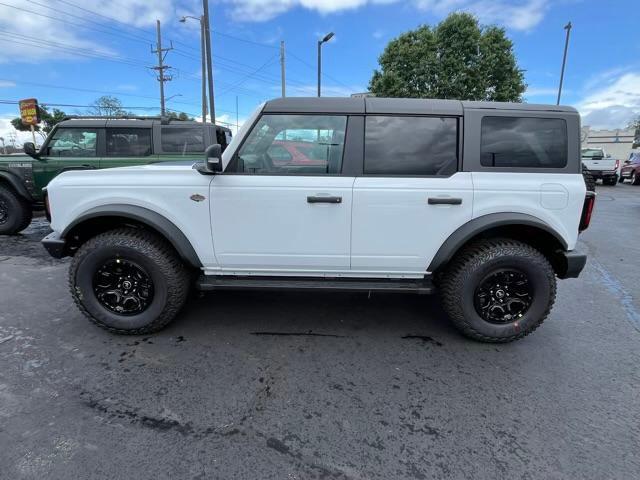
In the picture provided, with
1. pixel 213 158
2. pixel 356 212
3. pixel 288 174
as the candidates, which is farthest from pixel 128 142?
pixel 356 212

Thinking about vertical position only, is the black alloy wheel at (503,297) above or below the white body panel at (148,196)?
below

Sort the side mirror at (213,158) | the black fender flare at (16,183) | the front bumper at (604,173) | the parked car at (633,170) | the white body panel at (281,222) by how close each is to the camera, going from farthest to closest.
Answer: the parked car at (633,170)
the front bumper at (604,173)
the black fender flare at (16,183)
the white body panel at (281,222)
the side mirror at (213,158)

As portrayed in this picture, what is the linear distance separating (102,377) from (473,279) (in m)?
A: 2.78

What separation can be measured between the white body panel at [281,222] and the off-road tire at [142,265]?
42 cm

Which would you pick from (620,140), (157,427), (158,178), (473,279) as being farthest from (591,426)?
(620,140)

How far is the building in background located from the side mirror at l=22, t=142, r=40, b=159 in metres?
48.6

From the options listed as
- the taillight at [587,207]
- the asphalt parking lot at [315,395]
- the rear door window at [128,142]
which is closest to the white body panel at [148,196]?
the asphalt parking lot at [315,395]

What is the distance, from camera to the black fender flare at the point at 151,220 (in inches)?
115

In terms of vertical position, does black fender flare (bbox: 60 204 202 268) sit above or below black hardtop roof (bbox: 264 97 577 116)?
below

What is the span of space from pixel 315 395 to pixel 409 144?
1938mm

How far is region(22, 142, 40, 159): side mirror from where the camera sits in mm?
6125

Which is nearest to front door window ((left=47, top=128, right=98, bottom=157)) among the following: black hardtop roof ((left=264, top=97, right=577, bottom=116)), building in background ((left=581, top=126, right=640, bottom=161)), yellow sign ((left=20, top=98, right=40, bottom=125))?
black hardtop roof ((left=264, top=97, right=577, bottom=116))

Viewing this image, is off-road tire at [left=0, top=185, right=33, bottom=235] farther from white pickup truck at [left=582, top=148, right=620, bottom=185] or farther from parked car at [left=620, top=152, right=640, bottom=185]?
parked car at [left=620, top=152, right=640, bottom=185]

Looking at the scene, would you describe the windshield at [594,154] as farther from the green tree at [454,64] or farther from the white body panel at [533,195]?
the white body panel at [533,195]
